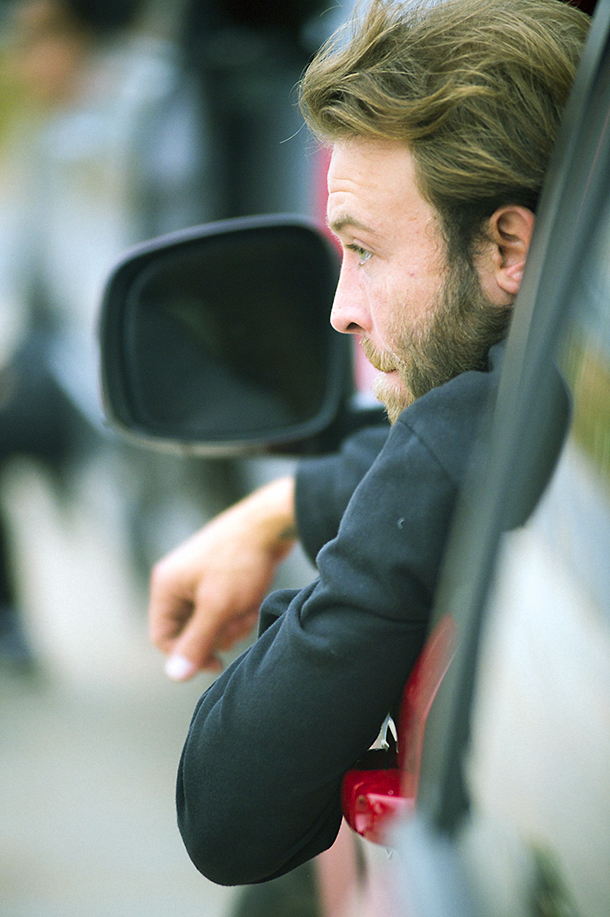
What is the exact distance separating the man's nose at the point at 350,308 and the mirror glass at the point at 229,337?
2.39ft

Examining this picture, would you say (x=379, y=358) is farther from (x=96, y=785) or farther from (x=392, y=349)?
(x=96, y=785)

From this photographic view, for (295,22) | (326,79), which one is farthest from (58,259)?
(326,79)

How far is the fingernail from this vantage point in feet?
5.21

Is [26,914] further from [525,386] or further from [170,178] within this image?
[170,178]

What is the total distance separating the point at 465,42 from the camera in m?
0.99

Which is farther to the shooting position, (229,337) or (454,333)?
(229,337)

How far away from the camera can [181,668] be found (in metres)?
1.61

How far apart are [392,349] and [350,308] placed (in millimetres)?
69

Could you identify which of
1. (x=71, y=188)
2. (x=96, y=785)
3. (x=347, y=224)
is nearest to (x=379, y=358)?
(x=347, y=224)

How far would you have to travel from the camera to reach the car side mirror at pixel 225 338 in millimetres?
1824

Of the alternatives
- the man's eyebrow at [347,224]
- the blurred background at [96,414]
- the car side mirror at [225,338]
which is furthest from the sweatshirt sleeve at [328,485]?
the blurred background at [96,414]

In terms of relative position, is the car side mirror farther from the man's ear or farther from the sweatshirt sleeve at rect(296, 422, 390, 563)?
the man's ear

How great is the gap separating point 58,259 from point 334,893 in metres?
5.92

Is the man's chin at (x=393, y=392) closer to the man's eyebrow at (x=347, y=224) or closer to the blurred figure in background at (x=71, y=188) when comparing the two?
the man's eyebrow at (x=347, y=224)
